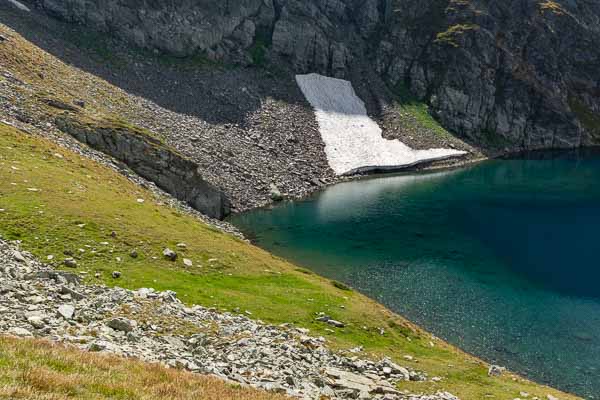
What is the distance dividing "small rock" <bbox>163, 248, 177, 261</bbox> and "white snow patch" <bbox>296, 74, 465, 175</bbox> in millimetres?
72187

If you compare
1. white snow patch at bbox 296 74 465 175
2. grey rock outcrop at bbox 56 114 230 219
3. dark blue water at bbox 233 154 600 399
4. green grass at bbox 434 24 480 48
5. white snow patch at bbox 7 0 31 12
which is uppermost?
green grass at bbox 434 24 480 48

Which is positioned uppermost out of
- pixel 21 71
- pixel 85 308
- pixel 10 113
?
pixel 21 71

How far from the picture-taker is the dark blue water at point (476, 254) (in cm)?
4416

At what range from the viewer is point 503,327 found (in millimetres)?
Result: 46125

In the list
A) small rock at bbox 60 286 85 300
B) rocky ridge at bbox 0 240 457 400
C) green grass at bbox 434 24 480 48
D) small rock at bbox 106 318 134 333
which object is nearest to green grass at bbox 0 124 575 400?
rocky ridge at bbox 0 240 457 400

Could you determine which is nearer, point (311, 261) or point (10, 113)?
point (10, 113)

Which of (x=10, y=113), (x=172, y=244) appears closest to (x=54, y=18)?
(x=10, y=113)

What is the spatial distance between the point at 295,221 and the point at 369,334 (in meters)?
44.9

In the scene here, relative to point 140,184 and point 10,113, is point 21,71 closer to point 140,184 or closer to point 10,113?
point 10,113

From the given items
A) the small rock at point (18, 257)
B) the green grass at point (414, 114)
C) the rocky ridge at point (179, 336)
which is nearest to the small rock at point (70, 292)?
the rocky ridge at point (179, 336)

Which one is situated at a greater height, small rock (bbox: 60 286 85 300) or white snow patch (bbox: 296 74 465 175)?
white snow patch (bbox: 296 74 465 175)

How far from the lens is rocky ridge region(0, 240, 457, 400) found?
61.3 feet

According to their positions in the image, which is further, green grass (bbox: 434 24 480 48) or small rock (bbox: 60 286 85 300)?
green grass (bbox: 434 24 480 48)

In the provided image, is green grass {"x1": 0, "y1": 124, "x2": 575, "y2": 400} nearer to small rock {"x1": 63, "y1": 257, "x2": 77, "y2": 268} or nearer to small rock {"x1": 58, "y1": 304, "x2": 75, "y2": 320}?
small rock {"x1": 63, "y1": 257, "x2": 77, "y2": 268}
